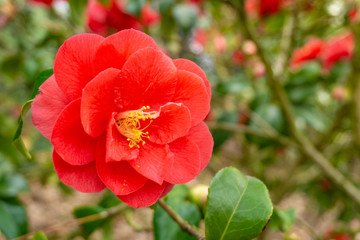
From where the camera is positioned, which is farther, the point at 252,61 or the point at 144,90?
the point at 252,61

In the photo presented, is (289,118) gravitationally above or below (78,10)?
below

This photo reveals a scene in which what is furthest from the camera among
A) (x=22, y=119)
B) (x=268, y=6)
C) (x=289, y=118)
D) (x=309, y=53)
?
(x=309, y=53)

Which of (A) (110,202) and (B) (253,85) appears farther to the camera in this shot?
(B) (253,85)

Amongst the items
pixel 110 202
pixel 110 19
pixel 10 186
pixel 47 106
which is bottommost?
pixel 10 186


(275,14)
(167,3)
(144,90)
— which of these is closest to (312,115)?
(275,14)

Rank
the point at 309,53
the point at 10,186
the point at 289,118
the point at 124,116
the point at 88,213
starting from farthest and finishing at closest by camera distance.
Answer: the point at 309,53
the point at 289,118
the point at 10,186
the point at 88,213
the point at 124,116

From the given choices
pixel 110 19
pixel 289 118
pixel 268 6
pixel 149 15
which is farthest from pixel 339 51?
pixel 110 19

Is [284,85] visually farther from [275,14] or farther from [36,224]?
[36,224]

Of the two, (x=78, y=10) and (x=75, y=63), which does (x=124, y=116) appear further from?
(x=78, y=10)
